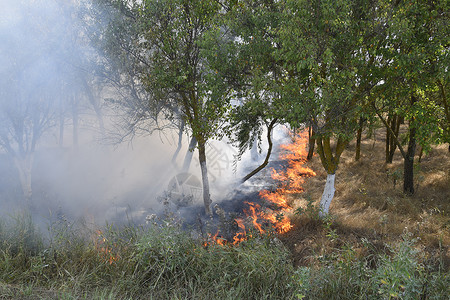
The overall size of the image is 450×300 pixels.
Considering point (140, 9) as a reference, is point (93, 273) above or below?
below

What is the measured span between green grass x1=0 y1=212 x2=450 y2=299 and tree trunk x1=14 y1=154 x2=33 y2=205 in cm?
844

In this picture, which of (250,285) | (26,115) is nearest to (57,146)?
(26,115)

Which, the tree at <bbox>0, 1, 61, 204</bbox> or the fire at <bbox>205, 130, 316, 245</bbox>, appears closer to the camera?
the fire at <bbox>205, 130, 316, 245</bbox>

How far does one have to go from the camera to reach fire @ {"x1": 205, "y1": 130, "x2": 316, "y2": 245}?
9180mm

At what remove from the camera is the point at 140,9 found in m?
9.54

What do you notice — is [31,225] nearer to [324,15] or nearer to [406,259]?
[406,259]

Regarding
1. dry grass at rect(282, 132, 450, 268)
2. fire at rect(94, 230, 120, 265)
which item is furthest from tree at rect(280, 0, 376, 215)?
fire at rect(94, 230, 120, 265)

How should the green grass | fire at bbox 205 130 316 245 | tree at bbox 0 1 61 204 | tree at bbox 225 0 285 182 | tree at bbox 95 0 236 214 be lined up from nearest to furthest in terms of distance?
the green grass, tree at bbox 225 0 285 182, fire at bbox 205 130 316 245, tree at bbox 95 0 236 214, tree at bbox 0 1 61 204

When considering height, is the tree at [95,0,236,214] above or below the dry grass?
above

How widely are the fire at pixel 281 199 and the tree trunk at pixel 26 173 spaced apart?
9055 millimetres

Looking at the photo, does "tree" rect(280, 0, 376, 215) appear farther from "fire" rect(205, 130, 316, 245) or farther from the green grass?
the green grass

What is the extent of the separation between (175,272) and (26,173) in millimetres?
11188

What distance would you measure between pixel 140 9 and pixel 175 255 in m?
8.52

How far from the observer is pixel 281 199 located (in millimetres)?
12727
